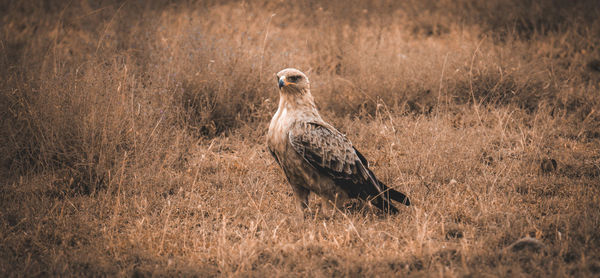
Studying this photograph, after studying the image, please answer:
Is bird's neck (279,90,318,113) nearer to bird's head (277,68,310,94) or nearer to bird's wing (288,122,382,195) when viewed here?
bird's head (277,68,310,94)

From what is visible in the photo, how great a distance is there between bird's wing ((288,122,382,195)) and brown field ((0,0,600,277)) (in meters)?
0.33

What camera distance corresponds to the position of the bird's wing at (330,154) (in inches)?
128

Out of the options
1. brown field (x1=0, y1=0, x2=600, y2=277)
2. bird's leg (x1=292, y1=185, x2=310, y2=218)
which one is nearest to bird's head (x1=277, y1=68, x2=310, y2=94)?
bird's leg (x1=292, y1=185, x2=310, y2=218)

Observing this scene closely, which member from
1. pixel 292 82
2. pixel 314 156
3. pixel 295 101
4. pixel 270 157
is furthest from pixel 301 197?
pixel 270 157

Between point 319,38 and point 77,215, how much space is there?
4667 mm

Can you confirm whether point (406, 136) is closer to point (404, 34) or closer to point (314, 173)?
point (314, 173)

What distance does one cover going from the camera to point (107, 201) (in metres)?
3.54

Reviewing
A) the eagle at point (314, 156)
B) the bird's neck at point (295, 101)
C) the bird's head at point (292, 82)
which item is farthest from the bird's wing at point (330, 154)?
the bird's head at point (292, 82)

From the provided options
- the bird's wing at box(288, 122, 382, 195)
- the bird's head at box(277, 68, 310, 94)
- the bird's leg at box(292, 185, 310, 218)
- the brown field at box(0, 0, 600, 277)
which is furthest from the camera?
the bird's leg at box(292, 185, 310, 218)

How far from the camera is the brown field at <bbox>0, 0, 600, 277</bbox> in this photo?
2.86m

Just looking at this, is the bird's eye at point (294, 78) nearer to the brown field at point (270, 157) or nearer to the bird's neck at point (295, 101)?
the bird's neck at point (295, 101)

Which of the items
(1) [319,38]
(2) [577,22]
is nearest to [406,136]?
(1) [319,38]

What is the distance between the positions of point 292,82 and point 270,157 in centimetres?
136

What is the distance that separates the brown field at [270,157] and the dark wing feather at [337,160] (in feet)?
0.75
